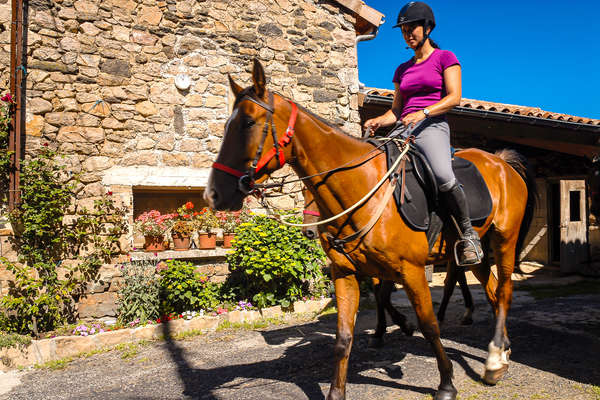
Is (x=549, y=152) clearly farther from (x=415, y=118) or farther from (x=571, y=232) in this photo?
(x=415, y=118)

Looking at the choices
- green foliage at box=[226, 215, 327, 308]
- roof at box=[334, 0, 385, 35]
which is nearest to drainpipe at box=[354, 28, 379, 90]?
roof at box=[334, 0, 385, 35]

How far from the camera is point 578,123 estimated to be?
27.0 ft

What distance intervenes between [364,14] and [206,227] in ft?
15.8

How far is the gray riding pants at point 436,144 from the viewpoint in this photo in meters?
3.10

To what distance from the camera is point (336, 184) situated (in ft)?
9.37

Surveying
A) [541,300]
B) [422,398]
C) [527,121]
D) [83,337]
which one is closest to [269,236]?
[83,337]

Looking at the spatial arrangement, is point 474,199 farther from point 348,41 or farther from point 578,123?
point 578,123

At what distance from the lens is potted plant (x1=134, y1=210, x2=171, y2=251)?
235 inches

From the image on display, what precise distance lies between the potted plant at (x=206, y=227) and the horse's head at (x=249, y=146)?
150 inches

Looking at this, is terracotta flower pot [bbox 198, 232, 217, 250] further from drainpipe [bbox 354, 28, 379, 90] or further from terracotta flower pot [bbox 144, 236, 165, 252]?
drainpipe [bbox 354, 28, 379, 90]

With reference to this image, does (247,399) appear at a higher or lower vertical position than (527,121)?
lower

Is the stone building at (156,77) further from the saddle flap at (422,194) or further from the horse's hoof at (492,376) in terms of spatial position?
the horse's hoof at (492,376)

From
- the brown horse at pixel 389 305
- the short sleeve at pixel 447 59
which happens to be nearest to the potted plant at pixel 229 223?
the brown horse at pixel 389 305

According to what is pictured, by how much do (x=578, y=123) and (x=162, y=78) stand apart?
7.91 meters
